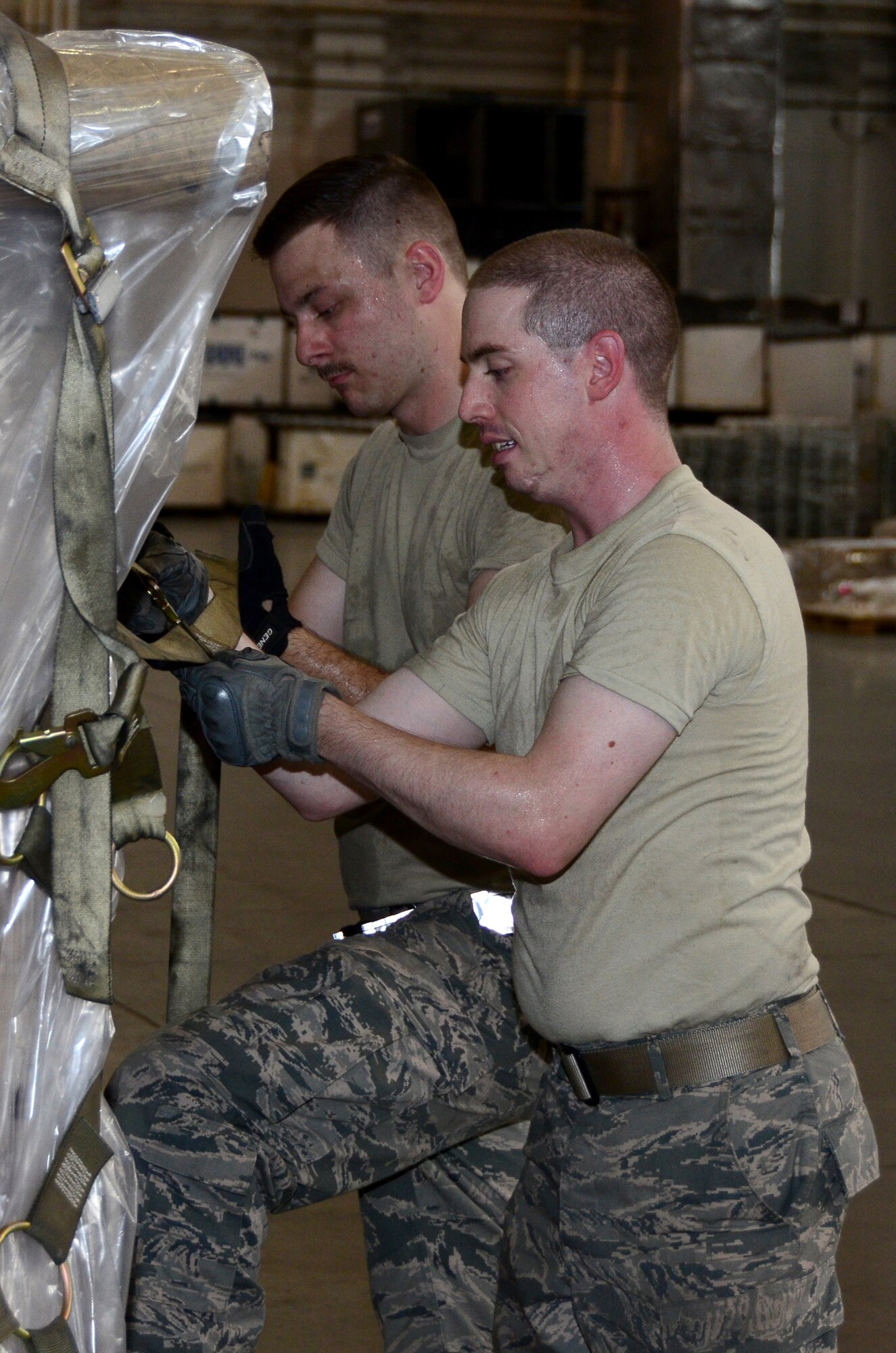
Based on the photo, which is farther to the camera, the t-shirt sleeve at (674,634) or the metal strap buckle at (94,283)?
the t-shirt sleeve at (674,634)

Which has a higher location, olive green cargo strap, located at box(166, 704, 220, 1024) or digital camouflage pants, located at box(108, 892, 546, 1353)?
olive green cargo strap, located at box(166, 704, 220, 1024)

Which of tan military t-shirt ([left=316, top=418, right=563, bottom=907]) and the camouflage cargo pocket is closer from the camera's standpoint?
the camouflage cargo pocket

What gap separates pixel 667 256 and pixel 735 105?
1379 mm

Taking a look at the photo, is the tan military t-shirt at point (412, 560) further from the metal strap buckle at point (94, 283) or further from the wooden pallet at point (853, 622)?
the wooden pallet at point (853, 622)

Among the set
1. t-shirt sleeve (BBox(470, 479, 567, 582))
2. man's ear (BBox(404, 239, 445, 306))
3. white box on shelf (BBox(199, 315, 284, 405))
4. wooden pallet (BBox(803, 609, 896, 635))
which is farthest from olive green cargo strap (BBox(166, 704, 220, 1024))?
white box on shelf (BBox(199, 315, 284, 405))

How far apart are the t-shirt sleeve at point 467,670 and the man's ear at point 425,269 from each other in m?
0.66

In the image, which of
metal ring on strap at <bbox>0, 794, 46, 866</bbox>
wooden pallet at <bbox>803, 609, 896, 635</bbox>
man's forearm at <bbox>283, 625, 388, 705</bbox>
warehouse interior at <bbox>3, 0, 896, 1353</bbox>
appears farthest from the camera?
wooden pallet at <bbox>803, 609, 896, 635</bbox>

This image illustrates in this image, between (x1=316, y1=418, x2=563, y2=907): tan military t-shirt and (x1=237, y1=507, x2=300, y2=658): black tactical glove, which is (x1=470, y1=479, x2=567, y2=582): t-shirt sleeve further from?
(x1=237, y1=507, x2=300, y2=658): black tactical glove

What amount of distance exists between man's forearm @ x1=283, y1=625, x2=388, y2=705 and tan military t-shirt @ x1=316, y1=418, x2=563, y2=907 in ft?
0.61

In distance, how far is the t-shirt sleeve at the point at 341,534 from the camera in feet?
9.18

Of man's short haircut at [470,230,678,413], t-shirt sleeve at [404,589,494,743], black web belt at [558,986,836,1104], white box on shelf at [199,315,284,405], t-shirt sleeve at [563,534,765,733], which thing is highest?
man's short haircut at [470,230,678,413]

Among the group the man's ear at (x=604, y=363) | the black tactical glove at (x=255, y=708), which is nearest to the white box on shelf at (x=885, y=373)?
the man's ear at (x=604, y=363)

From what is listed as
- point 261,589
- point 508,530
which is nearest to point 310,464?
point 508,530

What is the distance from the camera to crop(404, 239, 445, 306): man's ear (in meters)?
2.57
